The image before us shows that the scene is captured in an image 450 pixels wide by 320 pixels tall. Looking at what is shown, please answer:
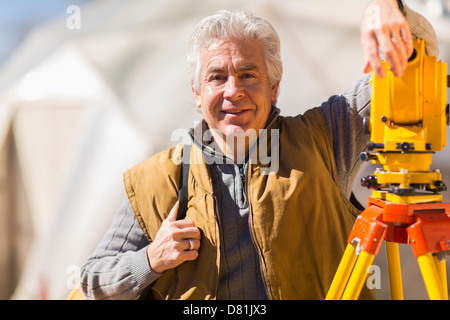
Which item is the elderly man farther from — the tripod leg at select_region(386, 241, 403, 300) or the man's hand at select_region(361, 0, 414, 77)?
the man's hand at select_region(361, 0, 414, 77)

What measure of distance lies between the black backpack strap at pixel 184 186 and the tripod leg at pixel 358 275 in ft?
1.97

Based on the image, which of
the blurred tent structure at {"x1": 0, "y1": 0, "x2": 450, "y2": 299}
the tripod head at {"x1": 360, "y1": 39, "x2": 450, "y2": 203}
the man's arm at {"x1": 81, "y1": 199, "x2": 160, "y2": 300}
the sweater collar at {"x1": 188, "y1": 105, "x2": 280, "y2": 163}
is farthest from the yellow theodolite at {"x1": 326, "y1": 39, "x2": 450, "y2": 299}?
the blurred tent structure at {"x1": 0, "y1": 0, "x2": 450, "y2": 299}

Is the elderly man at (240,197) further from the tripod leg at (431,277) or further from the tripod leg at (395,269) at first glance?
the tripod leg at (431,277)

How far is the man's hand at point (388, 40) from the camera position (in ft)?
3.33

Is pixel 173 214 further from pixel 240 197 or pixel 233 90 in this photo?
pixel 233 90

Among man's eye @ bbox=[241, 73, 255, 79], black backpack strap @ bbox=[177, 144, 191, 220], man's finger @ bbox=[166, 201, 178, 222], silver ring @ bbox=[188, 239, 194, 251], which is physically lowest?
silver ring @ bbox=[188, 239, 194, 251]

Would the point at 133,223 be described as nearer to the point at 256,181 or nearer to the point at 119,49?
the point at 256,181

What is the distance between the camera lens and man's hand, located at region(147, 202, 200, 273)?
52.1 inches

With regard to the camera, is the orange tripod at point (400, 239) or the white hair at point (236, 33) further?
the white hair at point (236, 33)

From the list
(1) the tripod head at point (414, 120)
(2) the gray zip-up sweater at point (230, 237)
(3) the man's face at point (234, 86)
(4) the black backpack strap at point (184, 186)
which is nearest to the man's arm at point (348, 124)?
(2) the gray zip-up sweater at point (230, 237)

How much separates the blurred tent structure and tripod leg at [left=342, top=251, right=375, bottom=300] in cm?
104

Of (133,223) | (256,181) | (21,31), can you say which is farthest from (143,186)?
(21,31)

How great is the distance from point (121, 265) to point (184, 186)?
1.14 feet
